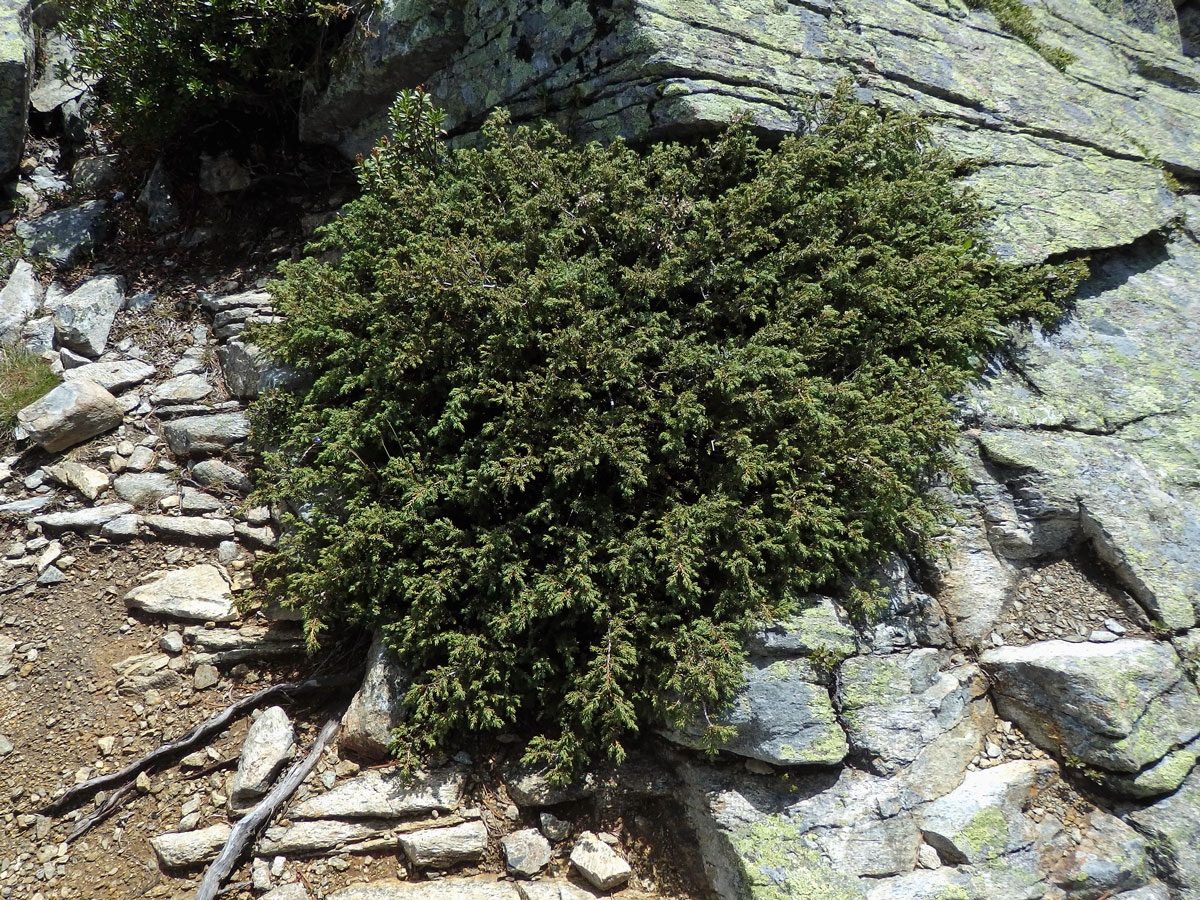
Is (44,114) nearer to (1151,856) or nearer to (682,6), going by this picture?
(682,6)

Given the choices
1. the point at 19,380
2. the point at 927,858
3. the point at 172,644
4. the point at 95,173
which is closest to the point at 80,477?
the point at 19,380

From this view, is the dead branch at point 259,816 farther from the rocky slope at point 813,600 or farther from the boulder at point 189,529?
the boulder at point 189,529

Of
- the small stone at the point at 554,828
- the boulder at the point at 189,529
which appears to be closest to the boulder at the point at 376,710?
the small stone at the point at 554,828

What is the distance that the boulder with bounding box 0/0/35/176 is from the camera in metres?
7.96

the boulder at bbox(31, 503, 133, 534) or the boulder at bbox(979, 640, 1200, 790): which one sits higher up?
the boulder at bbox(979, 640, 1200, 790)

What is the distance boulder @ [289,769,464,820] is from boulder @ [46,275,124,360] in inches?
195

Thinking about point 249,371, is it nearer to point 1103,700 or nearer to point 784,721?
point 784,721

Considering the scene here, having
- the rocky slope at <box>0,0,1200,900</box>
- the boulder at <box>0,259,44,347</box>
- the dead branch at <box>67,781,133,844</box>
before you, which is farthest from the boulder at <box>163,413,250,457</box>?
the dead branch at <box>67,781,133,844</box>

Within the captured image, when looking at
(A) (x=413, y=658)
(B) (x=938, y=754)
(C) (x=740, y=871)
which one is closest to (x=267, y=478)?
(A) (x=413, y=658)

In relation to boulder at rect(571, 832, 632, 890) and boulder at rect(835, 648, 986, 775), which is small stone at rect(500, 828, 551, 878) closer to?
boulder at rect(571, 832, 632, 890)

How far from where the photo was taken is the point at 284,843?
4410 mm

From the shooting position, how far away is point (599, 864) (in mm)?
4363

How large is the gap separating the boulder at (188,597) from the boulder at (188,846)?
4.89ft

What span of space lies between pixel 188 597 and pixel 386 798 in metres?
2.24
